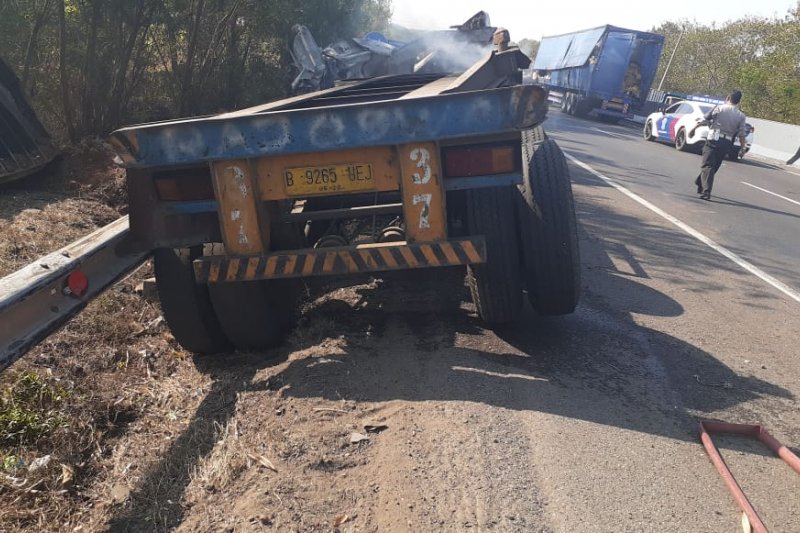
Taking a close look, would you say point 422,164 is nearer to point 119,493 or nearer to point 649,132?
point 119,493

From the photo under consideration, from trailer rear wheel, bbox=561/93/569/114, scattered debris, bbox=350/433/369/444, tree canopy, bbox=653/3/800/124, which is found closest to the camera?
scattered debris, bbox=350/433/369/444

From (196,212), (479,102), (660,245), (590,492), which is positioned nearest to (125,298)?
(196,212)

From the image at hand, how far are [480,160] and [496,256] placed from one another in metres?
0.65

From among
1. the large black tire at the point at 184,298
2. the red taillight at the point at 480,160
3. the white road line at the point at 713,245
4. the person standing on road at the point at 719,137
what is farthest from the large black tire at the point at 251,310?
the person standing on road at the point at 719,137

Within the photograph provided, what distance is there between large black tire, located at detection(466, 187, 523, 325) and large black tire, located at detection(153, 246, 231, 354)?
1762 mm

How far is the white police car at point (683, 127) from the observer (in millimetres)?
18141

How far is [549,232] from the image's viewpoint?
3.85 m

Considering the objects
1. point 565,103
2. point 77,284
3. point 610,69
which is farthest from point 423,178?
point 565,103

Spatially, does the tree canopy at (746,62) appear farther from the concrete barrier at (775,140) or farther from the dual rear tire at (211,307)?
the dual rear tire at (211,307)

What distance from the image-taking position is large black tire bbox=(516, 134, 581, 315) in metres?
3.86

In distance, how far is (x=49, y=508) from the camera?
270cm

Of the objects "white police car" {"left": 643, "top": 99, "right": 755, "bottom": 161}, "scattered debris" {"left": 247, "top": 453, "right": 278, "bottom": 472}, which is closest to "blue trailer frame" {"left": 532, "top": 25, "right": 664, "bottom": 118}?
"white police car" {"left": 643, "top": 99, "right": 755, "bottom": 161}

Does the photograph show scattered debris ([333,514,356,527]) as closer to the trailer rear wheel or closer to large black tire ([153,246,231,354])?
large black tire ([153,246,231,354])

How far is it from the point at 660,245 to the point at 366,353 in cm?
479
